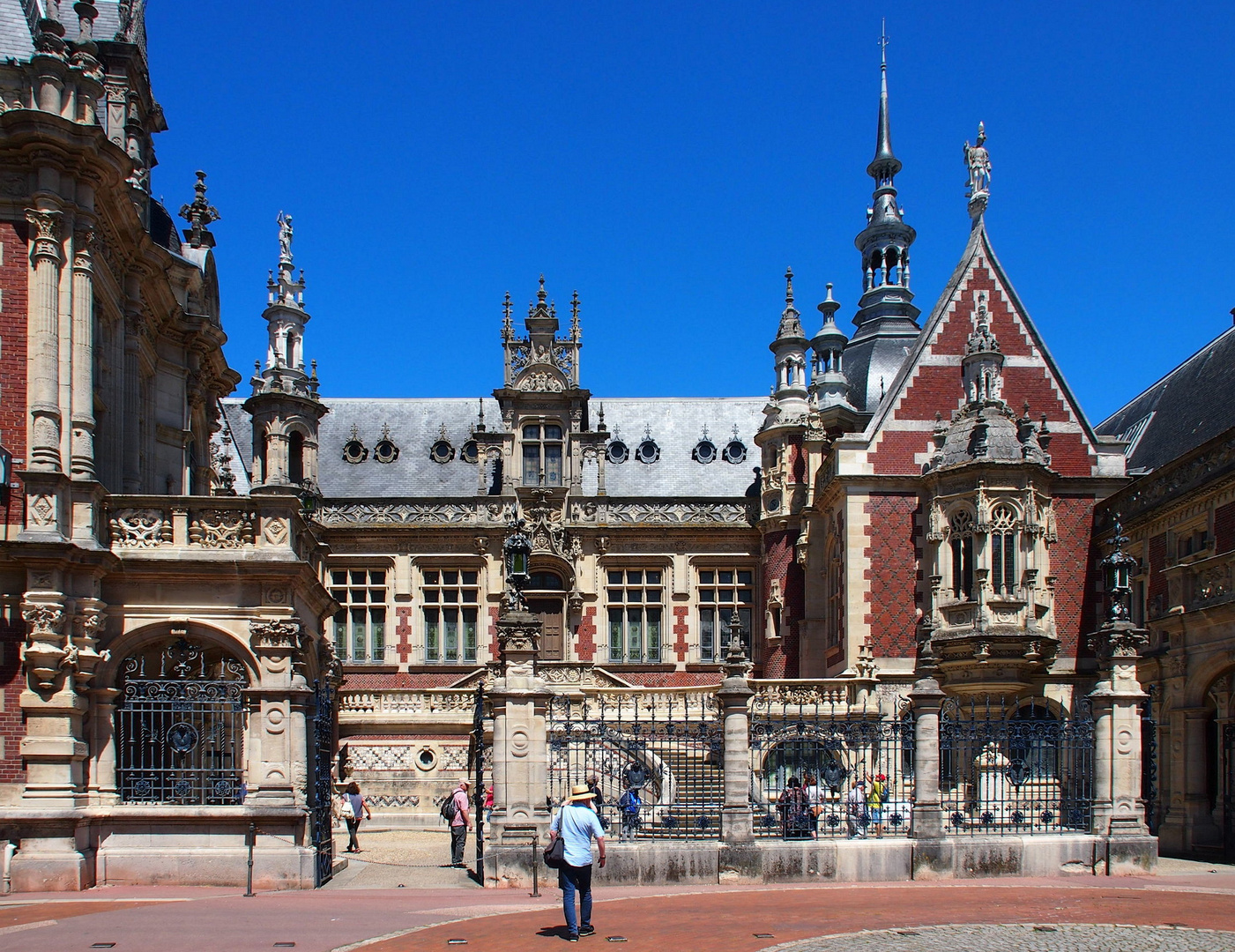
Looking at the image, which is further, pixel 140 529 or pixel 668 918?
pixel 140 529

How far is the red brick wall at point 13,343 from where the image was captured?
17.8 metres

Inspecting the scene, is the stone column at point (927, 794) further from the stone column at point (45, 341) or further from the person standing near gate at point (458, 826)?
the stone column at point (45, 341)

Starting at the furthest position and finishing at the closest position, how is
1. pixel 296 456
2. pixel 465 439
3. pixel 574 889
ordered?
pixel 465 439 → pixel 296 456 → pixel 574 889

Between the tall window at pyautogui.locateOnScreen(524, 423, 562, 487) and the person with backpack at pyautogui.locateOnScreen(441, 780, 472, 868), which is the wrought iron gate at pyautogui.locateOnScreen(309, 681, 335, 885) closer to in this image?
the person with backpack at pyautogui.locateOnScreen(441, 780, 472, 868)

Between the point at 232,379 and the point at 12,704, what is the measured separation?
13.2 metres

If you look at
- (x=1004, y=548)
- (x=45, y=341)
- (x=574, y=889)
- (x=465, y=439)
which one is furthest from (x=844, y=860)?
(x=465, y=439)

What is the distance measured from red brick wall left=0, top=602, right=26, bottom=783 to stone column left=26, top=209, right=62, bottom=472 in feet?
6.71

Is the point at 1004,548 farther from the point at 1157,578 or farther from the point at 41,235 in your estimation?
the point at 41,235

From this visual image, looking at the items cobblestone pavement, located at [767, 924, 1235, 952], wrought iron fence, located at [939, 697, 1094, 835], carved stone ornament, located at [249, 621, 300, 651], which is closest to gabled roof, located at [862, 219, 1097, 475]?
wrought iron fence, located at [939, 697, 1094, 835]

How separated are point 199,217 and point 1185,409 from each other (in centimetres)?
2332

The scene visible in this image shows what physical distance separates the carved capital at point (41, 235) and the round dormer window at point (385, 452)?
23163 mm

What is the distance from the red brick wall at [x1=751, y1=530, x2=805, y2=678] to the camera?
3591 centimetres

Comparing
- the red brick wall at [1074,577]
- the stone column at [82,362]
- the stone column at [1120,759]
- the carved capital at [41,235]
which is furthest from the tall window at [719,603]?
the carved capital at [41,235]

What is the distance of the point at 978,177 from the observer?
3372 centimetres
